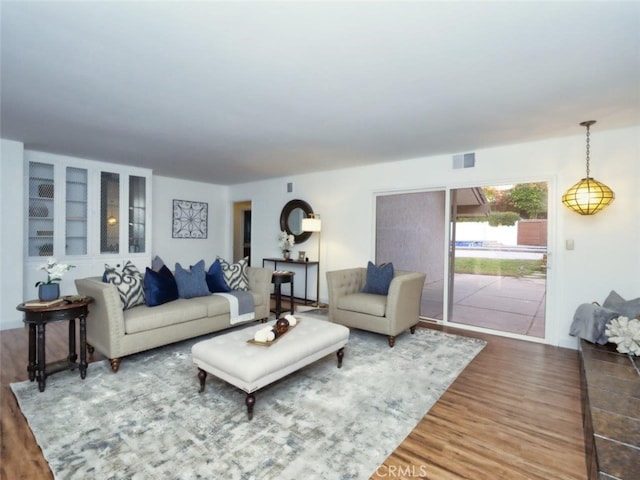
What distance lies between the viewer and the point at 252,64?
7.09 feet

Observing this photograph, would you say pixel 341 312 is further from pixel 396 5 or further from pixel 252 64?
pixel 396 5

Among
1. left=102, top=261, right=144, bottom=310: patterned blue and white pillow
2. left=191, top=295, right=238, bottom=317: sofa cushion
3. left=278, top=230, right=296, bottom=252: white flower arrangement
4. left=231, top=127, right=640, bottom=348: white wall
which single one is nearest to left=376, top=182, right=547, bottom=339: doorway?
left=231, top=127, right=640, bottom=348: white wall

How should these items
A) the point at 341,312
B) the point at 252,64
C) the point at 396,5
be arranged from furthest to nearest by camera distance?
the point at 341,312
the point at 252,64
the point at 396,5

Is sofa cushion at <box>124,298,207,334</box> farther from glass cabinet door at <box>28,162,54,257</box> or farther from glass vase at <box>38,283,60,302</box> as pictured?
glass cabinet door at <box>28,162,54,257</box>

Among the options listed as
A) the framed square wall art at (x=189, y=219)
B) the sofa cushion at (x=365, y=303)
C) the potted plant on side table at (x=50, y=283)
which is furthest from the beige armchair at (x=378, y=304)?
the framed square wall art at (x=189, y=219)

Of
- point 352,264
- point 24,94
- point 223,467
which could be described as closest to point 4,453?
point 223,467

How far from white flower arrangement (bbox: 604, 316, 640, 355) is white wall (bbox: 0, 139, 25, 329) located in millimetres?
6571

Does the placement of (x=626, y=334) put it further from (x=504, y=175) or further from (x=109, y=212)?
(x=109, y=212)

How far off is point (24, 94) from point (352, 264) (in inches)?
172

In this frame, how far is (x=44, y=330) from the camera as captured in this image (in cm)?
243

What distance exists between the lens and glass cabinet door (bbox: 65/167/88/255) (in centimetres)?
489

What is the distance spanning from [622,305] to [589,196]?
1.10 metres

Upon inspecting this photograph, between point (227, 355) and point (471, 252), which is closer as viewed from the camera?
point (227, 355)

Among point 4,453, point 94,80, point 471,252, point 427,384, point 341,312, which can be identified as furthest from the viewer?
point 471,252
